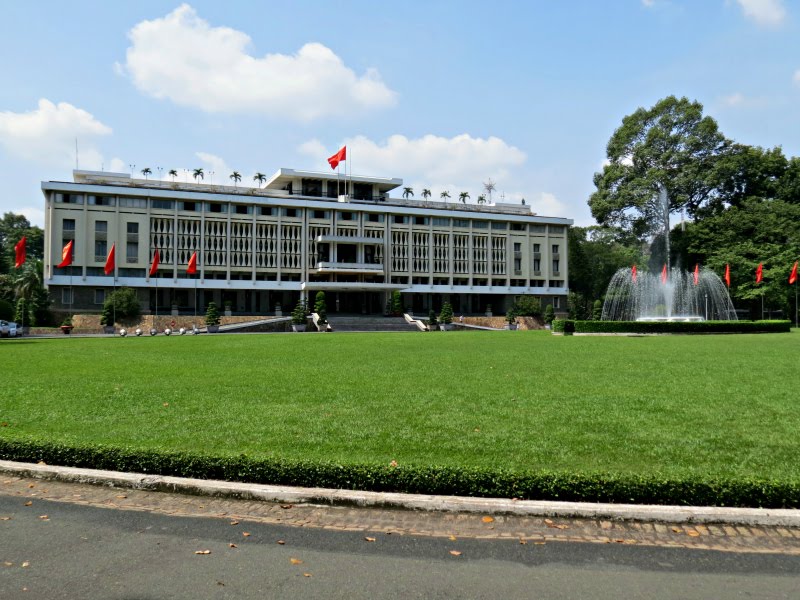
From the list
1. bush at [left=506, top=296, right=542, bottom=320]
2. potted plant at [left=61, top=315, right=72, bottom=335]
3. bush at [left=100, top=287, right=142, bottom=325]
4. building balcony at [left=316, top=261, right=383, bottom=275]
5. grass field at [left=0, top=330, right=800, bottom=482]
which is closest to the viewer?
grass field at [left=0, top=330, right=800, bottom=482]

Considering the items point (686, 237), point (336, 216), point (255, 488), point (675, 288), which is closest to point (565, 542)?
point (255, 488)

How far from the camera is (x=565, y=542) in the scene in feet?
15.4

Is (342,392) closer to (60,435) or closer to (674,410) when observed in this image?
(60,435)

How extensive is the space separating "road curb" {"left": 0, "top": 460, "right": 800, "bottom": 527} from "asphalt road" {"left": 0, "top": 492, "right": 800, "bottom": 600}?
0.55m

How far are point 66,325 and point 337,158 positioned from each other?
1172 inches

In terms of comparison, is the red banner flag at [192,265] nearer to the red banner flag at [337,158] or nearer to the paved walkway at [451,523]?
the red banner flag at [337,158]

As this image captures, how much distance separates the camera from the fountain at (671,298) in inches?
1796

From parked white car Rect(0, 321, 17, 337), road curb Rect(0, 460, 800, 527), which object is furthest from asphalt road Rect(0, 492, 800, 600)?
parked white car Rect(0, 321, 17, 337)

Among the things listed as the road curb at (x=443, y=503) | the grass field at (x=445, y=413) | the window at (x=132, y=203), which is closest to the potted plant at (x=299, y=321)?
the window at (x=132, y=203)

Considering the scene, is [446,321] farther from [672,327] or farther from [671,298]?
[672,327]

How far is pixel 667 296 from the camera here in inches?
1789

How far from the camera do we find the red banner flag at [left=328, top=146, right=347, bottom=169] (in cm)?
6262

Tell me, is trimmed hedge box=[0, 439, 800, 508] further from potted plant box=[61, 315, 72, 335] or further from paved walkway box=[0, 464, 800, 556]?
potted plant box=[61, 315, 72, 335]

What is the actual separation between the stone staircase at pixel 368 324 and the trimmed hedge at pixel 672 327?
19.3m
